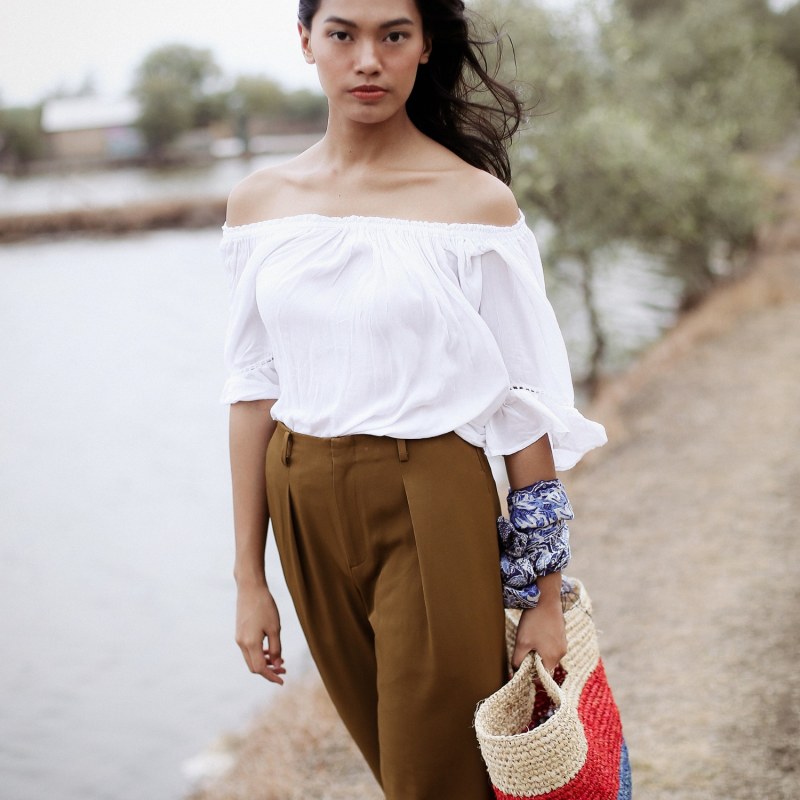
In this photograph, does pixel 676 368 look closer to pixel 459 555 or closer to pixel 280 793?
pixel 280 793

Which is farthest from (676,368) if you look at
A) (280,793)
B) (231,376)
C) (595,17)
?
(231,376)

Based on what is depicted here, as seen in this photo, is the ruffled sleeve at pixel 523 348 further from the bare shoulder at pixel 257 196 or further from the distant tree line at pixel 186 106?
the distant tree line at pixel 186 106

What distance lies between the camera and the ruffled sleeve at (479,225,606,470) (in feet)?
5.63

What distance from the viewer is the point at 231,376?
6.64ft

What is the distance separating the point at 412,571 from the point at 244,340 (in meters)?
0.61

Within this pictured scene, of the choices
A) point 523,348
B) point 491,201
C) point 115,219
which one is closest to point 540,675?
point 523,348

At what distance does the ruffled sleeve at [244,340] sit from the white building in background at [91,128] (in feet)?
181

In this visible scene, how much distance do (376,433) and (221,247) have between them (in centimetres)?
55

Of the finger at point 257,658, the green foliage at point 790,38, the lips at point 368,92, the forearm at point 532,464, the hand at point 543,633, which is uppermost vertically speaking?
the lips at point 368,92

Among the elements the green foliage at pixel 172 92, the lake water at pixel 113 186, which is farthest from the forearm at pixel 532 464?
the green foliage at pixel 172 92

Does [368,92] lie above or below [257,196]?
above

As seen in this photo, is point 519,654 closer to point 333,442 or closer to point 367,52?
point 333,442

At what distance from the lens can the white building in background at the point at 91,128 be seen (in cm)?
5644

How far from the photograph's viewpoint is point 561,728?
5.24 feet
